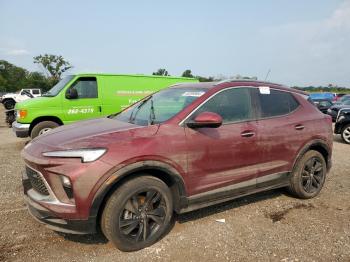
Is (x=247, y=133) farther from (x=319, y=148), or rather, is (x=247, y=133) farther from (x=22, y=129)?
(x=22, y=129)

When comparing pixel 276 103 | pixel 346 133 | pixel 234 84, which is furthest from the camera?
pixel 346 133

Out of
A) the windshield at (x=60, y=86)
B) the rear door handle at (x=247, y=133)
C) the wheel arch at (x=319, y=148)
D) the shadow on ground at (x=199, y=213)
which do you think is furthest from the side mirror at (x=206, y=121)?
the windshield at (x=60, y=86)

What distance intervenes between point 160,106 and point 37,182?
1.75 meters

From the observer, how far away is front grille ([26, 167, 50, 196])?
10.4 feet

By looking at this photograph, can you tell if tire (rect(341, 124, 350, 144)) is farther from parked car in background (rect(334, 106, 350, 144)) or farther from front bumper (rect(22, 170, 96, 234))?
front bumper (rect(22, 170, 96, 234))

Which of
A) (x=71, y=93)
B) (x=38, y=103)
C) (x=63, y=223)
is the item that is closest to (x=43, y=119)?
(x=38, y=103)

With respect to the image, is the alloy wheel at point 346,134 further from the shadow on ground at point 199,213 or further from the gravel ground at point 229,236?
the shadow on ground at point 199,213

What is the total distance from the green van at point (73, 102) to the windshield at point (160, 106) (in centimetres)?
445

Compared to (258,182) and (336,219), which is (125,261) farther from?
(336,219)

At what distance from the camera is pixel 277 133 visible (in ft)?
14.2

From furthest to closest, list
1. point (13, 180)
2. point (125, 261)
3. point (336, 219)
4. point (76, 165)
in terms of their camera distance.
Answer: point (13, 180) → point (336, 219) → point (125, 261) → point (76, 165)

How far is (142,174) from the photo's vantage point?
11.0ft

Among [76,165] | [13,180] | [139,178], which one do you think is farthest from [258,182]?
[13,180]

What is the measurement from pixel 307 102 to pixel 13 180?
16.9 feet
